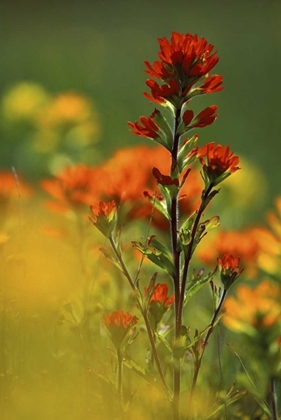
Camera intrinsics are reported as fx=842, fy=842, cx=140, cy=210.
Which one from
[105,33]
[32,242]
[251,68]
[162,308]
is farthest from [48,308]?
[105,33]

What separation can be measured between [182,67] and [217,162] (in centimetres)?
8

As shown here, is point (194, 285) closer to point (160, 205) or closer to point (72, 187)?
point (160, 205)

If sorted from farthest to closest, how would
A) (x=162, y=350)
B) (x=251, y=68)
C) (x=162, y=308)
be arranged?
(x=251, y=68) → (x=162, y=350) → (x=162, y=308)

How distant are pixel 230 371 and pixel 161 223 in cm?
20

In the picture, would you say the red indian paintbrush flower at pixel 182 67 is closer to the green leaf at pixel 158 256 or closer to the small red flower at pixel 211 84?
the small red flower at pixel 211 84

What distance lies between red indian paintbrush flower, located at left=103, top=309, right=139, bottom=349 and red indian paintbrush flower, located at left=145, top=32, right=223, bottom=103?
18 cm

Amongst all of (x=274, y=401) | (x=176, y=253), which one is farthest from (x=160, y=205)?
(x=274, y=401)

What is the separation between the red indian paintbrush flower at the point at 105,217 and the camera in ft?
2.30

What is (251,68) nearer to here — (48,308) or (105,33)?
(105,33)

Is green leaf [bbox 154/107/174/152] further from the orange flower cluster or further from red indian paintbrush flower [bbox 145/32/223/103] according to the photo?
the orange flower cluster

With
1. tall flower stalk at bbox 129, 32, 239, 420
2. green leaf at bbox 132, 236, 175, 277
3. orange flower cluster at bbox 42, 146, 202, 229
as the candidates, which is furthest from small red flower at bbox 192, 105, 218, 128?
orange flower cluster at bbox 42, 146, 202, 229

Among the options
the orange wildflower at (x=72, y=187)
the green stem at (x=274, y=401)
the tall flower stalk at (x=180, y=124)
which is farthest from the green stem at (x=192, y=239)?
the orange wildflower at (x=72, y=187)

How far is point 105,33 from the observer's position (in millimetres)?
3723

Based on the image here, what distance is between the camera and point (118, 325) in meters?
0.70
